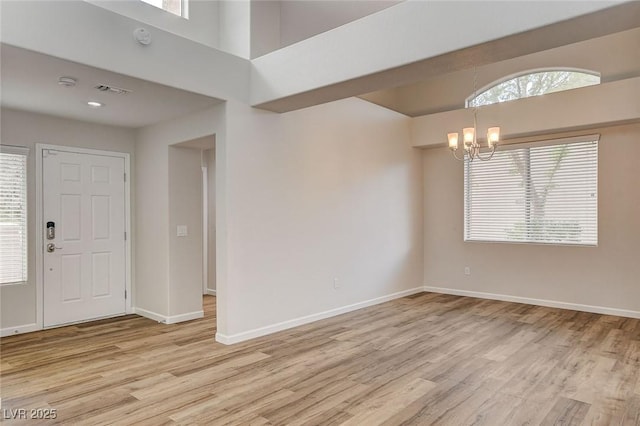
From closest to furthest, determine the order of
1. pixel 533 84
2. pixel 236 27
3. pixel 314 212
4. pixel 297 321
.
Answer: pixel 236 27, pixel 297 321, pixel 314 212, pixel 533 84

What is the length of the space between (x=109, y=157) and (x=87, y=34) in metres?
2.39

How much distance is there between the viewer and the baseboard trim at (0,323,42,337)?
4352 mm

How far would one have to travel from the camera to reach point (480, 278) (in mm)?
6441

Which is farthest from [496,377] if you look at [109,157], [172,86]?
[109,157]

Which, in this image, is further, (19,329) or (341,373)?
(19,329)

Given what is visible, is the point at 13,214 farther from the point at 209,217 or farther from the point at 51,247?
the point at 209,217

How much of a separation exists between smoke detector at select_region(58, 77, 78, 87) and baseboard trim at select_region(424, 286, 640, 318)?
5833 mm

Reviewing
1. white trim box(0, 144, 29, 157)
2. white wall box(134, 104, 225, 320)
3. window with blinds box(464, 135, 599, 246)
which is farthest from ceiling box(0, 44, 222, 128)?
window with blinds box(464, 135, 599, 246)

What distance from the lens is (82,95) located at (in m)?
3.86

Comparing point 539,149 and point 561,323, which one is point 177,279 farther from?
point 539,149

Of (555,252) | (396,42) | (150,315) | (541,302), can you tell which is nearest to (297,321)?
(150,315)

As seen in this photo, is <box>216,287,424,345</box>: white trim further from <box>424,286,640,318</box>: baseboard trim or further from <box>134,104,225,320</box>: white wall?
<box>134,104,225,320</box>: white wall

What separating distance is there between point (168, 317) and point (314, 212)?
2201mm

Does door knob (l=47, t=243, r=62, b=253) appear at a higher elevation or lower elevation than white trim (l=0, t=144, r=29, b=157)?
lower
